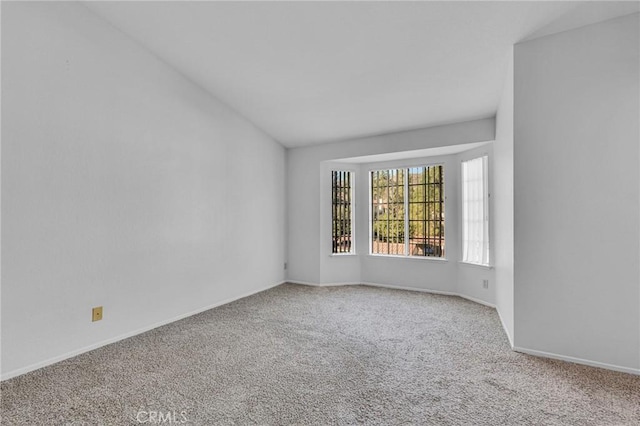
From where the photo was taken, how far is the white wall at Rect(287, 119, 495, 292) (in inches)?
189

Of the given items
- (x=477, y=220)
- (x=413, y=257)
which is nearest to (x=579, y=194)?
(x=477, y=220)

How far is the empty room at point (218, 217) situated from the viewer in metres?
2.05

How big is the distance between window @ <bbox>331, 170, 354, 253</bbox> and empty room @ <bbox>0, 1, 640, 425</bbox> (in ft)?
4.83

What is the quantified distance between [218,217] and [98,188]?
1472 mm

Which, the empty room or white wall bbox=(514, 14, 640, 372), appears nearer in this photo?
the empty room

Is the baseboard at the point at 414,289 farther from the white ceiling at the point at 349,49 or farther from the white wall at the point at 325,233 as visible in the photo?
the white ceiling at the point at 349,49

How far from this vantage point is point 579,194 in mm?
2424

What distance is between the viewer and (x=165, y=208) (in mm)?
3418

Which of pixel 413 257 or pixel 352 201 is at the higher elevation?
pixel 352 201

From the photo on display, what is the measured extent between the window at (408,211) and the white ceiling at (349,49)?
100cm

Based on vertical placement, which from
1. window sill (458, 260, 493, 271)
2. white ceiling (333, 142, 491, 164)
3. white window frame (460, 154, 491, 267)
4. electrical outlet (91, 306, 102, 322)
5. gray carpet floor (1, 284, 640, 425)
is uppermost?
white ceiling (333, 142, 491, 164)

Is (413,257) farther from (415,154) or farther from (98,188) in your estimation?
(98,188)

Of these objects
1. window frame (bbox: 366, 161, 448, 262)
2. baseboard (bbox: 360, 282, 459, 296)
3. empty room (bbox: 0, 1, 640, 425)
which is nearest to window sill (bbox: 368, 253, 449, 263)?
window frame (bbox: 366, 161, 448, 262)

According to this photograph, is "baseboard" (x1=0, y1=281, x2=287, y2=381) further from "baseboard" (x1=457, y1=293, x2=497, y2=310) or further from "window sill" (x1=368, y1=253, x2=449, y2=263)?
"baseboard" (x1=457, y1=293, x2=497, y2=310)
